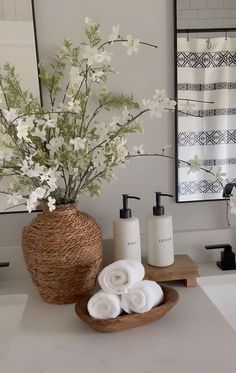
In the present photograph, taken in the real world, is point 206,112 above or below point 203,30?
below

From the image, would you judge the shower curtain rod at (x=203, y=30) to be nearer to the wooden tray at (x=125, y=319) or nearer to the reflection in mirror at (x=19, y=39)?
the reflection in mirror at (x=19, y=39)

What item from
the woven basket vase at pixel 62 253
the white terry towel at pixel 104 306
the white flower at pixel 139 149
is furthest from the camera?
the white flower at pixel 139 149

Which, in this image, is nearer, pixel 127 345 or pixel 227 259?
pixel 127 345

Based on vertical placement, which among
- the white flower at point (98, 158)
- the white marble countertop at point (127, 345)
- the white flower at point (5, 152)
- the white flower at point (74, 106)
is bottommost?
the white marble countertop at point (127, 345)

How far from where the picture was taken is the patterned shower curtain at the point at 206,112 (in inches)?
46.3

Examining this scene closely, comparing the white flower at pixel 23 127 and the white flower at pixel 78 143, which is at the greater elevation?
the white flower at pixel 23 127

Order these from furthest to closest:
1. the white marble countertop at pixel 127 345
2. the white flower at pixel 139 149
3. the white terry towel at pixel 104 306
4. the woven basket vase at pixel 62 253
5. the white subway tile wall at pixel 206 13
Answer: the white subway tile wall at pixel 206 13
the white flower at pixel 139 149
the woven basket vase at pixel 62 253
the white terry towel at pixel 104 306
the white marble countertop at pixel 127 345

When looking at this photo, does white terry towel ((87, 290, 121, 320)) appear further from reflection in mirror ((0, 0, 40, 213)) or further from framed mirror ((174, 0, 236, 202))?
reflection in mirror ((0, 0, 40, 213))

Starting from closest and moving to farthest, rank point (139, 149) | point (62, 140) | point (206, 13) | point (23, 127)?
point (23, 127)
point (62, 140)
point (139, 149)
point (206, 13)

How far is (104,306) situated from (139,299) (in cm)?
8

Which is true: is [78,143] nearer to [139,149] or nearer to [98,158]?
[98,158]

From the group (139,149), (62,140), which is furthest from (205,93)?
(62,140)

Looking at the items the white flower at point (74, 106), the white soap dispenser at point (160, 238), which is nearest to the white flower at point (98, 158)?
the white flower at point (74, 106)

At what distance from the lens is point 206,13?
1.16 meters
